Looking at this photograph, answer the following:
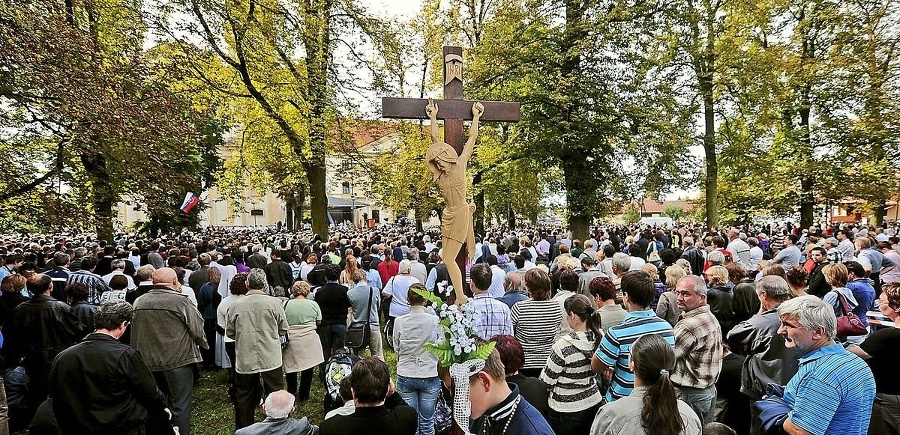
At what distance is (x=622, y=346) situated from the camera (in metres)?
3.37

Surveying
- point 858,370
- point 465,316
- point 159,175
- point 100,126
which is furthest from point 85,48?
point 858,370

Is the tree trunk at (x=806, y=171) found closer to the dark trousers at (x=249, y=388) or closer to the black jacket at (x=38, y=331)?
the dark trousers at (x=249, y=388)

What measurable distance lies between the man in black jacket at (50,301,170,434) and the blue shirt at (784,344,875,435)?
4.14 m

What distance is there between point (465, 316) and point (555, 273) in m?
5.72

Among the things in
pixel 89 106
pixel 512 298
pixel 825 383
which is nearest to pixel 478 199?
pixel 89 106

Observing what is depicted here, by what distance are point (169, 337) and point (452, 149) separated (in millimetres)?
3545

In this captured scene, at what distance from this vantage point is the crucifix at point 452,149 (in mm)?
6305

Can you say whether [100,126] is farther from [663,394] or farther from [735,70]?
[735,70]

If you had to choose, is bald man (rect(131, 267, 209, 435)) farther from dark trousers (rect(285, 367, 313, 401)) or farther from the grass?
dark trousers (rect(285, 367, 313, 401))

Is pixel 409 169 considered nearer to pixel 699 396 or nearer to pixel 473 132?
pixel 473 132

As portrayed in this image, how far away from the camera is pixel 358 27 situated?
17.0 meters

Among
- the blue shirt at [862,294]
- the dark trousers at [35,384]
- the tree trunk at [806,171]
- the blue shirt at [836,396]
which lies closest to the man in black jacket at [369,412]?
the blue shirt at [836,396]

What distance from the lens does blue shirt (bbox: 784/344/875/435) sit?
264 centimetres

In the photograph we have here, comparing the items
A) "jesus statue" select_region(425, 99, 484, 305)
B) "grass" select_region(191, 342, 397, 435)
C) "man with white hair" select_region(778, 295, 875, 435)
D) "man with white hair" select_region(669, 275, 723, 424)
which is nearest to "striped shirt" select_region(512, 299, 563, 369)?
"man with white hair" select_region(669, 275, 723, 424)
